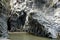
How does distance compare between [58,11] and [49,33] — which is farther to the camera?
[58,11]

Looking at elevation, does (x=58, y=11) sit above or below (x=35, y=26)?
above

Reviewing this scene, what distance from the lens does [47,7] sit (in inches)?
689

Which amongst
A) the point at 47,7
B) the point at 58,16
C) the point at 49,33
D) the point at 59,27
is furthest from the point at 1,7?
the point at 47,7

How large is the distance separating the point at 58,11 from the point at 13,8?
20.8 feet

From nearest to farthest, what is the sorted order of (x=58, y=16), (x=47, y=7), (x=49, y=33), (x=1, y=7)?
(x=1, y=7), (x=49, y=33), (x=58, y=16), (x=47, y=7)

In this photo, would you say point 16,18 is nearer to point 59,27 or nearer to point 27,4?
point 27,4

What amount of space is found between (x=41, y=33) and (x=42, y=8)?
14.9ft

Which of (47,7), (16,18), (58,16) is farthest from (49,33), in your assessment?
(16,18)

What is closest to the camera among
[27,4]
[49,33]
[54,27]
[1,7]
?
[1,7]

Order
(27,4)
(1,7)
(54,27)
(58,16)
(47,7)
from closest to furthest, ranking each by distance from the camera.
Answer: (1,7), (54,27), (58,16), (47,7), (27,4)

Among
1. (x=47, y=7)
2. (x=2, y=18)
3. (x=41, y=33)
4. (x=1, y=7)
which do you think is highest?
(x=47, y=7)

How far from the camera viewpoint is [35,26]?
14.0 metres

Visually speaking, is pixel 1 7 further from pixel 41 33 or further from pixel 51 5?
pixel 51 5

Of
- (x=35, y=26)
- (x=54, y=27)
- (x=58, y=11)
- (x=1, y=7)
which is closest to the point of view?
(x=1, y=7)
